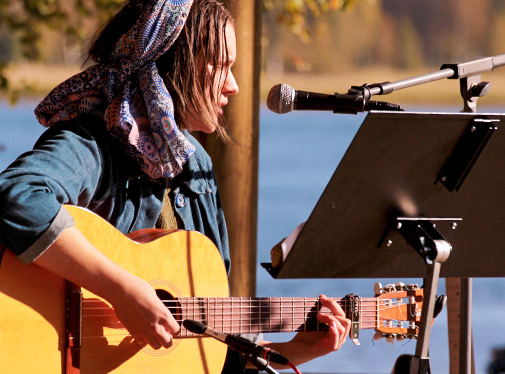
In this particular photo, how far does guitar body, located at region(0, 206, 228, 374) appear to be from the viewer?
1.94 meters

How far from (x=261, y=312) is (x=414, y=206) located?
2.23 feet

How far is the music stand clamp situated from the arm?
25.9 inches

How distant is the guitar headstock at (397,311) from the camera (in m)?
2.43

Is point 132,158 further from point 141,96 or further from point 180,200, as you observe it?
point 180,200

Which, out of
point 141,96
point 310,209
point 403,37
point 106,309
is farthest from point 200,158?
point 403,37

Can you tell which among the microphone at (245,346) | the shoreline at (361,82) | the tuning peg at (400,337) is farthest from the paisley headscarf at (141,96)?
the shoreline at (361,82)

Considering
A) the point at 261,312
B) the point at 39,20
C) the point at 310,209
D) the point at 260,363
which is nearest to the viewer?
the point at 260,363

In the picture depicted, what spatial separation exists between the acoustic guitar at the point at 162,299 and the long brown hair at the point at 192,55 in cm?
39

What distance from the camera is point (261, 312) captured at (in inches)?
92.1

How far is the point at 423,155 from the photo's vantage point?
1812 mm

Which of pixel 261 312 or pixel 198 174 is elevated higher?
pixel 198 174

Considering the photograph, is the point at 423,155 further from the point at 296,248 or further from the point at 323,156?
the point at 323,156

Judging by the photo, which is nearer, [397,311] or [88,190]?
[88,190]

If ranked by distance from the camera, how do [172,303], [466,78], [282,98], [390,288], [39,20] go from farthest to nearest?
[39,20] < [390,288] < [172,303] < [466,78] < [282,98]
